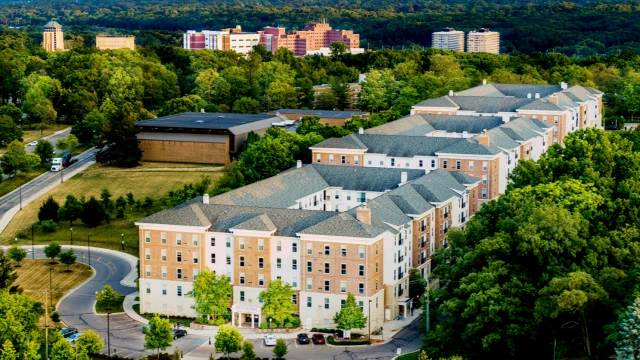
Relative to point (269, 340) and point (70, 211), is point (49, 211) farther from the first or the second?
point (269, 340)

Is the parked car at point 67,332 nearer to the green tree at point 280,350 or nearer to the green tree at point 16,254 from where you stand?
the green tree at point 280,350

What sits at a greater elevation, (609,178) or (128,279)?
(609,178)

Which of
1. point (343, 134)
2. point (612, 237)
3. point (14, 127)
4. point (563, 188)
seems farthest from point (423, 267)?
point (14, 127)

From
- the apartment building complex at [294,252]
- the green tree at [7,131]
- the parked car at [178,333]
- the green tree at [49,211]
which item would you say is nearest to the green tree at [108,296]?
the apartment building complex at [294,252]

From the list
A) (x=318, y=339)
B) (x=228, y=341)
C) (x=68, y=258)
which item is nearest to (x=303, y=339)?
(x=318, y=339)

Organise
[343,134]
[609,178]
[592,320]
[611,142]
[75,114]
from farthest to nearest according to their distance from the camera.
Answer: [75,114] → [343,134] → [611,142] → [609,178] → [592,320]

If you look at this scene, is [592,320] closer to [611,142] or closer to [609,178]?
[609,178]

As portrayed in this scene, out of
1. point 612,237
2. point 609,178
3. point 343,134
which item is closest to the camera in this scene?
point 612,237
